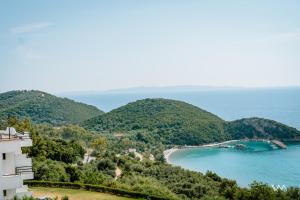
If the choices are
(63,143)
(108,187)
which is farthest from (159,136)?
(108,187)

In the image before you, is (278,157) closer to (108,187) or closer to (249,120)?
(249,120)

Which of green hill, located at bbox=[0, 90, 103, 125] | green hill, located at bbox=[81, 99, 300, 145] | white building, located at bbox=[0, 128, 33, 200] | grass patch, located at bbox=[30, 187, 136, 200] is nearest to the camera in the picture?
white building, located at bbox=[0, 128, 33, 200]

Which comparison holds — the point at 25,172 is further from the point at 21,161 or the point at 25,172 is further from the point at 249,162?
the point at 249,162

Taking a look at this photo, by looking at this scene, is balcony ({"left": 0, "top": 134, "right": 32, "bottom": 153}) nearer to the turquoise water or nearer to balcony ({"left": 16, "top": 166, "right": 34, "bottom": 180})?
balcony ({"left": 16, "top": 166, "right": 34, "bottom": 180})

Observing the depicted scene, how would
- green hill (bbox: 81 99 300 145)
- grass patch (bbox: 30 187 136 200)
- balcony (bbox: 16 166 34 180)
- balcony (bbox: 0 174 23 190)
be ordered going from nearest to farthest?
balcony (bbox: 0 174 23 190) < balcony (bbox: 16 166 34 180) < grass patch (bbox: 30 187 136 200) < green hill (bbox: 81 99 300 145)

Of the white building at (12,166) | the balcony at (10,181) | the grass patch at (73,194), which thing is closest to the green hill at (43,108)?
the grass patch at (73,194)

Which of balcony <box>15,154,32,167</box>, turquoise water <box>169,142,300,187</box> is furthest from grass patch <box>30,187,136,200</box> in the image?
turquoise water <box>169,142,300,187</box>
